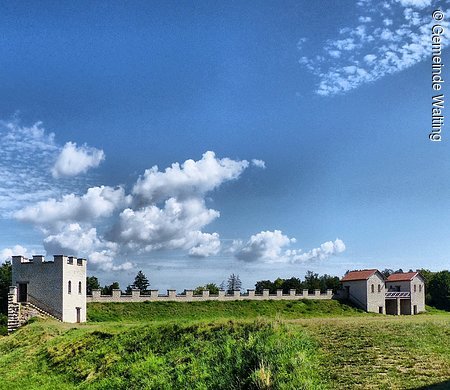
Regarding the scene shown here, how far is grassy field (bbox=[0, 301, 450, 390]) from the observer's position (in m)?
10.5

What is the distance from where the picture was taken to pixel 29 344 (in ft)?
82.6

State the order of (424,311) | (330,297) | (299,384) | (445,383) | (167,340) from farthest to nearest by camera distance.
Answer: (424,311)
(330,297)
(167,340)
(299,384)
(445,383)

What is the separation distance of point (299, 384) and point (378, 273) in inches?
1591

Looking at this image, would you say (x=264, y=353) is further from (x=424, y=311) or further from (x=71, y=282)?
(x=424, y=311)

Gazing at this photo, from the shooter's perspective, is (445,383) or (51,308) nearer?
(445,383)

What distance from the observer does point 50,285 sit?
32656 mm

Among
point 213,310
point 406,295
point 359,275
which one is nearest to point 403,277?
point 406,295

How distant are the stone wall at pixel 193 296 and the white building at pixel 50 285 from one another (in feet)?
15.0

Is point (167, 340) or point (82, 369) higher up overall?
point (167, 340)

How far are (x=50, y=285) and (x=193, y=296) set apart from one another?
12.7 meters

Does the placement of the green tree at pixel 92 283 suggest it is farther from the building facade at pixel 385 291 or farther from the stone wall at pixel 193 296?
the building facade at pixel 385 291

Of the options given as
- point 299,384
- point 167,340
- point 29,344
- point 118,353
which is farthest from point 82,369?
point 299,384

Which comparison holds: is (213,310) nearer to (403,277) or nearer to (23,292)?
(23,292)

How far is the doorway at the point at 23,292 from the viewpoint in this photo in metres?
33.3
